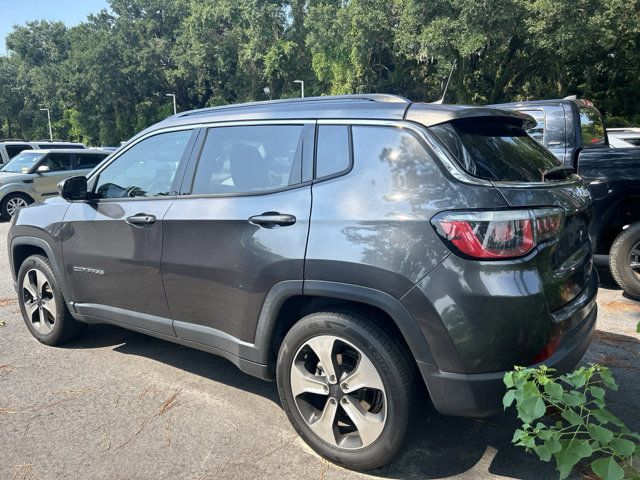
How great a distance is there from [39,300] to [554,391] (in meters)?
3.99

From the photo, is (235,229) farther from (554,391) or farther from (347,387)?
(554,391)

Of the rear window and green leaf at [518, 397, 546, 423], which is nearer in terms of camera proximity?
green leaf at [518, 397, 546, 423]

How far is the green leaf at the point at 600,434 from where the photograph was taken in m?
2.10

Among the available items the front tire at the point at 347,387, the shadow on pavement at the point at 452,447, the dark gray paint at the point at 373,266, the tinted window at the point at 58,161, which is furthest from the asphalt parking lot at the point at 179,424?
the tinted window at the point at 58,161

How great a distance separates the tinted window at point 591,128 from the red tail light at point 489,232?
4187mm

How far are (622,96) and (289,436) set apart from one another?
33888 millimetres

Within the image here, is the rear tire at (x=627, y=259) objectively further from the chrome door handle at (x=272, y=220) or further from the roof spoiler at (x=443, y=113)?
the chrome door handle at (x=272, y=220)

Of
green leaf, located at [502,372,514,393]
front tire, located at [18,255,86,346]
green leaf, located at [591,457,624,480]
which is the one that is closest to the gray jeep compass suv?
green leaf, located at [502,372,514,393]

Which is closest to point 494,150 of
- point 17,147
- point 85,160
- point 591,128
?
point 591,128

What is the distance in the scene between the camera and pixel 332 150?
2768mm

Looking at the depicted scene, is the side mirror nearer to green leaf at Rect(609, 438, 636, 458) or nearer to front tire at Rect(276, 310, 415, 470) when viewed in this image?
front tire at Rect(276, 310, 415, 470)

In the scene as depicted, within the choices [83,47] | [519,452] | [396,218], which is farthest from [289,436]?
[83,47]

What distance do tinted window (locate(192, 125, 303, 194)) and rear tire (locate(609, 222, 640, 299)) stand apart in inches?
150

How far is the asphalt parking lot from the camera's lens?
2732 mm
